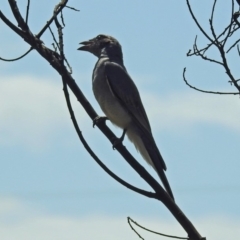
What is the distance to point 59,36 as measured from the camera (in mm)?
3629

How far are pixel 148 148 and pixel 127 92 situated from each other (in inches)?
42.4

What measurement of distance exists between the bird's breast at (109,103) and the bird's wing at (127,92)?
2.5 inches

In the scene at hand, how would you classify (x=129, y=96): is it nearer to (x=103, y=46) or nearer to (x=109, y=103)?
(x=109, y=103)

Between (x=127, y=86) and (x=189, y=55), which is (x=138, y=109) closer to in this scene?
(x=127, y=86)

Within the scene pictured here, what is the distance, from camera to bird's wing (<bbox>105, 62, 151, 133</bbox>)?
7.79m

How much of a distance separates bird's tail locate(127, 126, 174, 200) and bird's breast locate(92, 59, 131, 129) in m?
0.16

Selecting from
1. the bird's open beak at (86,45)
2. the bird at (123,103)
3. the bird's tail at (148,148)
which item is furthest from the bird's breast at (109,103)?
the bird's open beak at (86,45)

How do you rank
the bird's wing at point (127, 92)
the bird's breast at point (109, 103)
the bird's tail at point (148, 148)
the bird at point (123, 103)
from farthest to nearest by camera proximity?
the bird's wing at point (127, 92), the bird's breast at point (109, 103), the bird at point (123, 103), the bird's tail at point (148, 148)

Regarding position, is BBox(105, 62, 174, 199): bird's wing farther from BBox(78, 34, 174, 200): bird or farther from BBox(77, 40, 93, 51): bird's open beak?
BBox(77, 40, 93, 51): bird's open beak

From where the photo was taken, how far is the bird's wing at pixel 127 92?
25.6 ft

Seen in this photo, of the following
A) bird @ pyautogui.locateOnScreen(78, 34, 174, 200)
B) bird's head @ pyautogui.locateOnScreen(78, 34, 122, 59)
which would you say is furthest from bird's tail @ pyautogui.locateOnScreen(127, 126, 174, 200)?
bird's head @ pyautogui.locateOnScreen(78, 34, 122, 59)

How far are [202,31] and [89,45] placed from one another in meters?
4.99

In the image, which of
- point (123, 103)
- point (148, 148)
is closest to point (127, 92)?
point (123, 103)

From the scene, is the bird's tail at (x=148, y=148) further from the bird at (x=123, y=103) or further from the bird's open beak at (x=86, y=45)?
the bird's open beak at (x=86, y=45)
